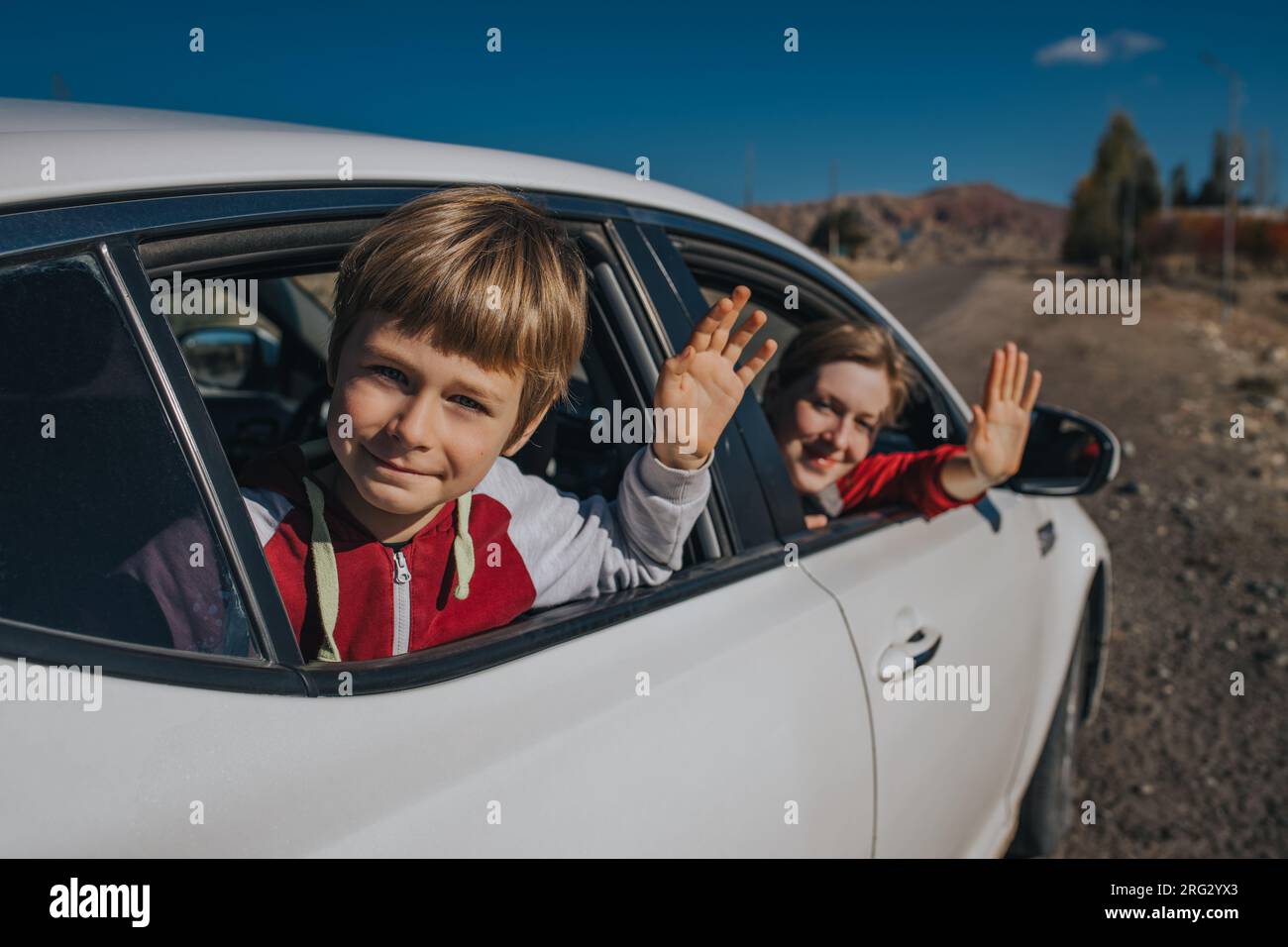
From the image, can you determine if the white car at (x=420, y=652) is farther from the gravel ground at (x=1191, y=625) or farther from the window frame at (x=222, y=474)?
the gravel ground at (x=1191, y=625)

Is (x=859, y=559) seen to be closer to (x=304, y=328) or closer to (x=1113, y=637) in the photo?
(x=304, y=328)

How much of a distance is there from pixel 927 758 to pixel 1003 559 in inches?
26.8

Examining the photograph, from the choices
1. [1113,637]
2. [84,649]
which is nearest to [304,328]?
[84,649]

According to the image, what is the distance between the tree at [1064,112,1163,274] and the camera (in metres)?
66.9

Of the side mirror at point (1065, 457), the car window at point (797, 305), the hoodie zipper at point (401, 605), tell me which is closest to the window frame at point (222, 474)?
the hoodie zipper at point (401, 605)

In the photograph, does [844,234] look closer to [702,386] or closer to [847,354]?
[847,354]

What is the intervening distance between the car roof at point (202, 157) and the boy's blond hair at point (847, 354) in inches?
35.4

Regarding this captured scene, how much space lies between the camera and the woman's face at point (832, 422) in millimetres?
2516

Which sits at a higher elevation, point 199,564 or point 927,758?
point 199,564

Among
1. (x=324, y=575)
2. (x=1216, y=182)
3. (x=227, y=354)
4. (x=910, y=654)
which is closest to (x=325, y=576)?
(x=324, y=575)

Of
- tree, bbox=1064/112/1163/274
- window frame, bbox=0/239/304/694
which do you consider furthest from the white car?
tree, bbox=1064/112/1163/274

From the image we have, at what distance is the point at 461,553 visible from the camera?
1.63 metres

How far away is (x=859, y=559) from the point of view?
2070mm
